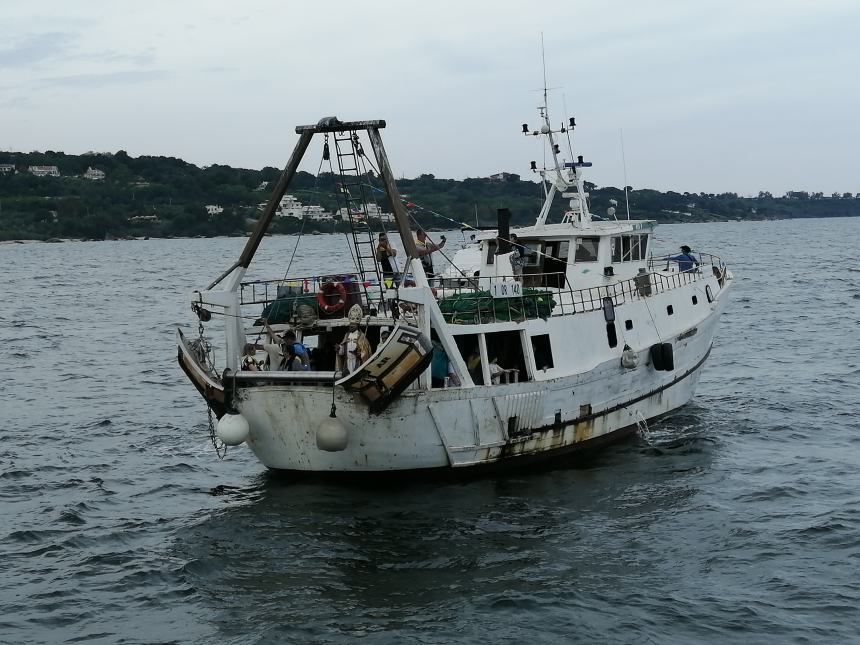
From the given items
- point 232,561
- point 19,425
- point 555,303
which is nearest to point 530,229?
point 555,303

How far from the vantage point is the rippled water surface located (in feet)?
44.1

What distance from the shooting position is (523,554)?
51.0 ft

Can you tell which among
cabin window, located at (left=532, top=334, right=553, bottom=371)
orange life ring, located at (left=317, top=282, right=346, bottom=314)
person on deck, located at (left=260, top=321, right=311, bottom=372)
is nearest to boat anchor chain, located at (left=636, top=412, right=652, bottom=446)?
cabin window, located at (left=532, top=334, right=553, bottom=371)

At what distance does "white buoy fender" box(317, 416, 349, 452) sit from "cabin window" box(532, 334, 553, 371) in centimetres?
459

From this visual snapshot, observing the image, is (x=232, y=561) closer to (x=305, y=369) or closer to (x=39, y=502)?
(x=305, y=369)

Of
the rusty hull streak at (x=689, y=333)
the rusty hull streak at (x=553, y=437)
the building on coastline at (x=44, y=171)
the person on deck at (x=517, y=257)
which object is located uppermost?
the building on coastline at (x=44, y=171)

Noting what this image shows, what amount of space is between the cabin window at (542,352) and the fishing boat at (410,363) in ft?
0.08

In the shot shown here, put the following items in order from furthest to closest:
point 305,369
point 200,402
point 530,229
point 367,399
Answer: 1. point 200,402
2. point 530,229
3. point 305,369
4. point 367,399

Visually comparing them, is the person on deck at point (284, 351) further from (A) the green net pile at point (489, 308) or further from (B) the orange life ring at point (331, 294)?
(A) the green net pile at point (489, 308)

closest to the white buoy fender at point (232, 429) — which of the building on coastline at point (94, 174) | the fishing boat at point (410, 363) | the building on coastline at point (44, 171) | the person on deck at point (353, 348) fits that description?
the fishing boat at point (410, 363)

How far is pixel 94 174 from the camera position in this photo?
600 feet

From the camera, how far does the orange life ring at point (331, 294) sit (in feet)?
61.6

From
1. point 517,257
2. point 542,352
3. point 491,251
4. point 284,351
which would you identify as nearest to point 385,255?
point 284,351

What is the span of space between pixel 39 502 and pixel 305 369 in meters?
5.62
